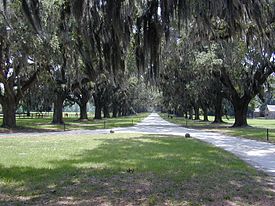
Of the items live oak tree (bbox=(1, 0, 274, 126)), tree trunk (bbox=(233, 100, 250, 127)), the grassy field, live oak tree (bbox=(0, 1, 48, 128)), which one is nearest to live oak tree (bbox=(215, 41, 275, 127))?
tree trunk (bbox=(233, 100, 250, 127))

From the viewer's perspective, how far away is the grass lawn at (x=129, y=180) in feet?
21.5

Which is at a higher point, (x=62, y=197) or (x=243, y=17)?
(x=243, y=17)

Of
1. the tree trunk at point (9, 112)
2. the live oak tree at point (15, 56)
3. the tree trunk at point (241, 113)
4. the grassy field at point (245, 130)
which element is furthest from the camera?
the tree trunk at point (241, 113)

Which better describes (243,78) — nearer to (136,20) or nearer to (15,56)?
(15,56)

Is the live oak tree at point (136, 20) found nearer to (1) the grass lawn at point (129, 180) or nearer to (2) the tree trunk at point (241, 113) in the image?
(1) the grass lawn at point (129, 180)

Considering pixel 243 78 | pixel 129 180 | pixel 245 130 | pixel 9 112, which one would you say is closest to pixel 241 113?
pixel 243 78

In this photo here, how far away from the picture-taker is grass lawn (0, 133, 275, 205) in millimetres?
6543

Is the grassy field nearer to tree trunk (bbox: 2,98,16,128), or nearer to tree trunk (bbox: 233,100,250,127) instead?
tree trunk (bbox: 233,100,250,127)

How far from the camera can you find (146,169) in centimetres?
977

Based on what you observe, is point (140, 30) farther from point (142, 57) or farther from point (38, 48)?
point (38, 48)

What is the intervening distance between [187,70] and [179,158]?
2148cm

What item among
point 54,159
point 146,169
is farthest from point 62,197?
point 54,159

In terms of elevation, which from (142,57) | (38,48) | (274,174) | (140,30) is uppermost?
(38,48)

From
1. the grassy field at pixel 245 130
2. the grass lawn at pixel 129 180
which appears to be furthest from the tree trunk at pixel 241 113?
the grass lawn at pixel 129 180
